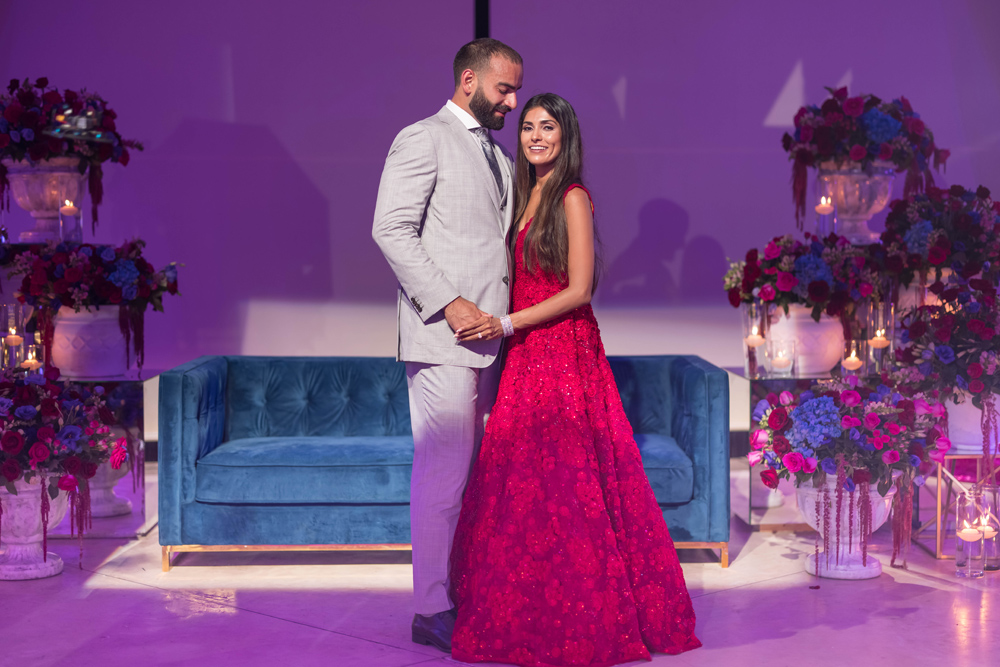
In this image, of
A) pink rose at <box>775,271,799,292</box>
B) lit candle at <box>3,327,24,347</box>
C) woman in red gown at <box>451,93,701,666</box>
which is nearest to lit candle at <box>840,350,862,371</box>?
pink rose at <box>775,271,799,292</box>

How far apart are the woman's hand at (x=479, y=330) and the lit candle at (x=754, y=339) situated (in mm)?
1788

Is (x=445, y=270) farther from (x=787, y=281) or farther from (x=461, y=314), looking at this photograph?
(x=787, y=281)

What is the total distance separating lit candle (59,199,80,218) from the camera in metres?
4.26

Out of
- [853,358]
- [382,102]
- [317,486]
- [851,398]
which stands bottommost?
[317,486]

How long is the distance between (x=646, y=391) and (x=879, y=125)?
1432 mm

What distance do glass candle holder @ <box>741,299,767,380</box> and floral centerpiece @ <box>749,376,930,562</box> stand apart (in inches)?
22.1

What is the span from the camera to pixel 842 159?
423cm

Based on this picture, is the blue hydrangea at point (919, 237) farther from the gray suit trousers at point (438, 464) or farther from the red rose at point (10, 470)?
the red rose at point (10, 470)

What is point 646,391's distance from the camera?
4.20 metres

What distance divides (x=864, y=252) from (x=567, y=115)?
72.7 inches

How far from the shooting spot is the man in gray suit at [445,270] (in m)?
2.76

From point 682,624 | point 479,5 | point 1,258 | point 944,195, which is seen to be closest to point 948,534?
point 944,195

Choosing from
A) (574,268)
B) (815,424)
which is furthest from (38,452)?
(815,424)

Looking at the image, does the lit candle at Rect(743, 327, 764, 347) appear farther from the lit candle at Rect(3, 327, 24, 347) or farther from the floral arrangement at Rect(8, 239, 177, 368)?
the lit candle at Rect(3, 327, 24, 347)
